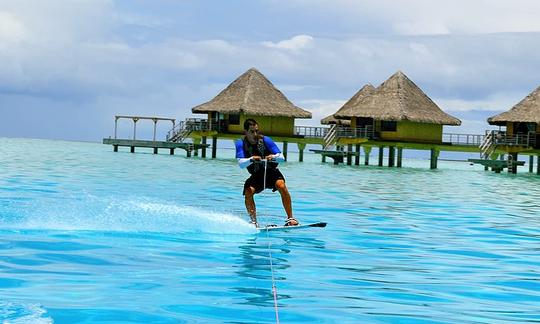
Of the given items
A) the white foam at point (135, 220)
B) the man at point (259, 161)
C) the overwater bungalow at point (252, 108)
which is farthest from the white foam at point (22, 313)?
the overwater bungalow at point (252, 108)

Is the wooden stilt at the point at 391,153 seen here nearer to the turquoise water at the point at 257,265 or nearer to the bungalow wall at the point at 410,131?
the bungalow wall at the point at 410,131

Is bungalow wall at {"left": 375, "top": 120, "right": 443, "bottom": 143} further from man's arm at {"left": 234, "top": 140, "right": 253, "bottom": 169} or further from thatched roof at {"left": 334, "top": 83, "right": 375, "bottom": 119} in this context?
man's arm at {"left": 234, "top": 140, "right": 253, "bottom": 169}

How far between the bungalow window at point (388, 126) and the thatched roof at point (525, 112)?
17.8 ft

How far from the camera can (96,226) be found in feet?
35.5

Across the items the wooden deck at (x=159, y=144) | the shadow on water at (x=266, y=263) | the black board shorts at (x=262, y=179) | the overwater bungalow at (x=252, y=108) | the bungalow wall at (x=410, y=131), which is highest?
the overwater bungalow at (x=252, y=108)

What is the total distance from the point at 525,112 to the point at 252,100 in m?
15.9

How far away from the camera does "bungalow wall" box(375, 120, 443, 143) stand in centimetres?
4869

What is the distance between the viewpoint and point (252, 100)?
167 ft

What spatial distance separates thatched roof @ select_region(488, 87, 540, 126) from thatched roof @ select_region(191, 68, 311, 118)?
11999mm

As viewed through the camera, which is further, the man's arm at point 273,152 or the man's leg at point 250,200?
the man's leg at point 250,200

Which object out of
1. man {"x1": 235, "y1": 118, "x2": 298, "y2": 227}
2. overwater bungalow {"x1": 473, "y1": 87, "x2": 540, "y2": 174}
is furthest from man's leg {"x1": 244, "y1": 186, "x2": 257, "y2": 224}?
overwater bungalow {"x1": 473, "y1": 87, "x2": 540, "y2": 174}

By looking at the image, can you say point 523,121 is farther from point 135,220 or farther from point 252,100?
point 135,220

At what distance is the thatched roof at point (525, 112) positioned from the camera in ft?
147

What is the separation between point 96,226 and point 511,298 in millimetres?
5739
